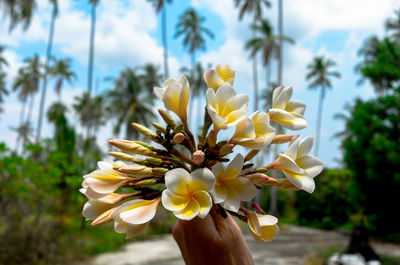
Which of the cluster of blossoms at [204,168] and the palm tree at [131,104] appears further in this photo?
the palm tree at [131,104]

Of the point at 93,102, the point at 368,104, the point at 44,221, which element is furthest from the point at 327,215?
the point at 93,102

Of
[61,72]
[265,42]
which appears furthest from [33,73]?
[265,42]

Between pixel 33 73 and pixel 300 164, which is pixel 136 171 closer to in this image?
pixel 300 164

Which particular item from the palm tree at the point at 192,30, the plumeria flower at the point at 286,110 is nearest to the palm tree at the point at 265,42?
the palm tree at the point at 192,30

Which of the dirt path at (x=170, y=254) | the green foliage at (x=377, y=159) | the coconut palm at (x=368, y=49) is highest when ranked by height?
the coconut palm at (x=368, y=49)

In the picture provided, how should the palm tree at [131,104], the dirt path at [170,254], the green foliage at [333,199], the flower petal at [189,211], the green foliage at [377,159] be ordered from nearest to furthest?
the flower petal at [189,211] → the green foliage at [377,159] → the dirt path at [170,254] → the green foliage at [333,199] → the palm tree at [131,104]

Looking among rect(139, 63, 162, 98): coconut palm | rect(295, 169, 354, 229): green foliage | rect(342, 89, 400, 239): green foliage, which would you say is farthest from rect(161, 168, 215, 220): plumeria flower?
rect(139, 63, 162, 98): coconut palm

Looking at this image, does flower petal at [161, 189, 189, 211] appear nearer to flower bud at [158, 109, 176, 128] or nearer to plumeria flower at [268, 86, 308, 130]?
flower bud at [158, 109, 176, 128]

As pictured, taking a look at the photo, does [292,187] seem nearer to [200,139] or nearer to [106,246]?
[200,139]

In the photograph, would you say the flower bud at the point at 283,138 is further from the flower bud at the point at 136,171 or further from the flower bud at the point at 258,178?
the flower bud at the point at 136,171
